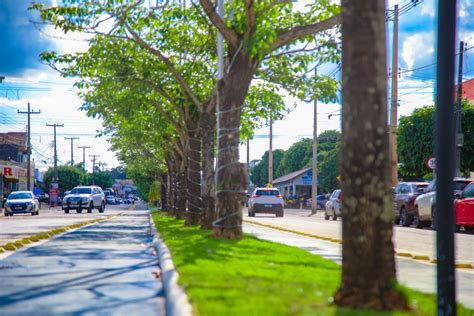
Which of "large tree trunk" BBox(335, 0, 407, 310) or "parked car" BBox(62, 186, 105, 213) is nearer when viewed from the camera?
"large tree trunk" BBox(335, 0, 407, 310)

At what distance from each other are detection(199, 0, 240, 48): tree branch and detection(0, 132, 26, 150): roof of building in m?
80.8

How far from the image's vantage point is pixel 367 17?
21.4 ft

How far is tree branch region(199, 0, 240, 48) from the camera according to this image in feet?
46.7

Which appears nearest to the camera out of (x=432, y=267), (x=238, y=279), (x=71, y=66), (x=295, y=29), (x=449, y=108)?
(x=449, y=108)

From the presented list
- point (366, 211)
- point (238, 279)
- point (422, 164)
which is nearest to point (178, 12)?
point (238, 279)

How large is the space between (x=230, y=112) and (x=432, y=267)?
5.27 metres

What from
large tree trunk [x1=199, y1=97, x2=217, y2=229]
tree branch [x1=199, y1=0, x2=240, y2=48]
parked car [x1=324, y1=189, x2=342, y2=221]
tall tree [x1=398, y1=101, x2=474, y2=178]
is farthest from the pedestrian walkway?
tall tree [x1=398, y1=101, x2=474, y2=178]

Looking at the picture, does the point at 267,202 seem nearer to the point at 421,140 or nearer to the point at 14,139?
the point at 421,140

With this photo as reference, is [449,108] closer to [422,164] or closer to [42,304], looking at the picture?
[42,304]

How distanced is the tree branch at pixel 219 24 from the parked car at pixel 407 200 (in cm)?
1425

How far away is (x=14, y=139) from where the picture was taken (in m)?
96.9

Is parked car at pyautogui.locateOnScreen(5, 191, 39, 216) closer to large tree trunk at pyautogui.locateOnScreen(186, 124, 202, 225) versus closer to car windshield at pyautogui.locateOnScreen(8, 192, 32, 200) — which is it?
car windshield at pyautogui.locateOnScreen(8, 192, 32, 200)

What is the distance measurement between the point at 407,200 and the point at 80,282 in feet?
66.9

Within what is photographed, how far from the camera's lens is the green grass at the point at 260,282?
6.00 meters
